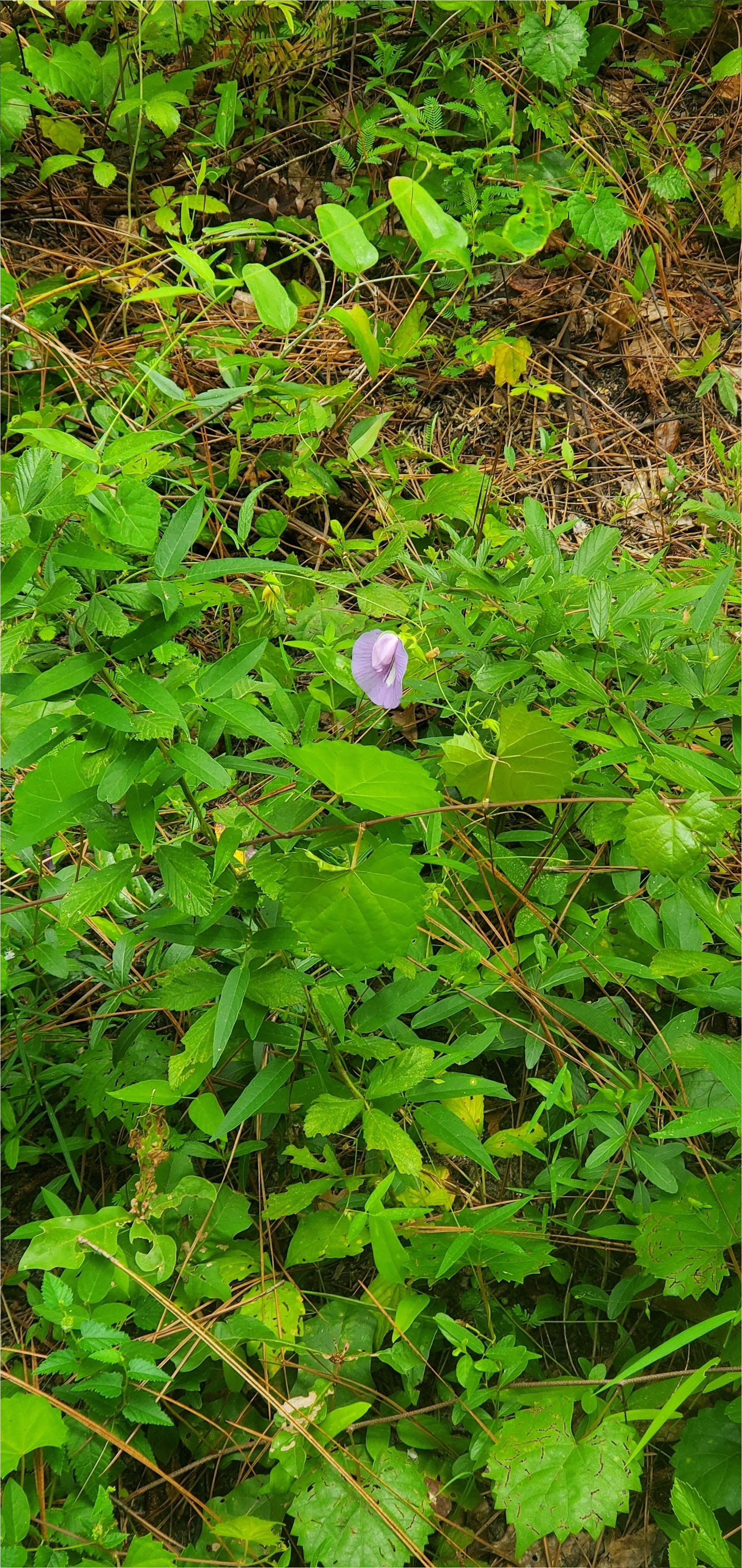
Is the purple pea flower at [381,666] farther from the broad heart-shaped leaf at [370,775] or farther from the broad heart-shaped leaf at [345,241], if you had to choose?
the broad heart-shaped leaf at [345,241]

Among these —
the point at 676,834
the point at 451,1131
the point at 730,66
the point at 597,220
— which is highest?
the point at 730,66

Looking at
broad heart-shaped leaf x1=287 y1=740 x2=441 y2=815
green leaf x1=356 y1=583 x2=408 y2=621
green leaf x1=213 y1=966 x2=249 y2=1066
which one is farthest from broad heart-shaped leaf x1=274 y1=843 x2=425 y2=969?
green leaf x1=356 y1=583 x2=408 y2=621

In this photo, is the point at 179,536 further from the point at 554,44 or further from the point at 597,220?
the point at 554,44

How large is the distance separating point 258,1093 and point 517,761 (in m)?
0.60

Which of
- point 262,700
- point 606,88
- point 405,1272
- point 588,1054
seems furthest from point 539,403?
point 405,1272

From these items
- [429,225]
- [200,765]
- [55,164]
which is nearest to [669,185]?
[55,164]

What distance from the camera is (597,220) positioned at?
94.8 inches

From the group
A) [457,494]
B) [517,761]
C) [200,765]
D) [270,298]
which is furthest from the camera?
[457,494]

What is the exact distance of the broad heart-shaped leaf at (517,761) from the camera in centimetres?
134

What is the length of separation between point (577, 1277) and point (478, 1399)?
0.26 m

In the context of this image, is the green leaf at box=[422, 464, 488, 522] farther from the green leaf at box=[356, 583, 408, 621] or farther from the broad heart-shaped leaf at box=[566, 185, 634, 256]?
the broad heart-shaped leaf at box=[566, 185, 634, 256]

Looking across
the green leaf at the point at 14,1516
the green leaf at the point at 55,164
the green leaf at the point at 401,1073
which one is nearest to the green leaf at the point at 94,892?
the green leaf at the point at 401,1073

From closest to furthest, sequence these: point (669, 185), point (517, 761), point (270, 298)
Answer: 1. point (270, 298)
2. point (517, 761)
3. point (669, 185)

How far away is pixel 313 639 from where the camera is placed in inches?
70.4
